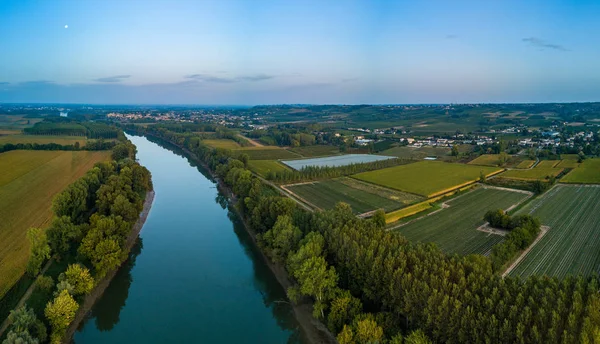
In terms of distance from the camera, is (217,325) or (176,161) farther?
(176,161)

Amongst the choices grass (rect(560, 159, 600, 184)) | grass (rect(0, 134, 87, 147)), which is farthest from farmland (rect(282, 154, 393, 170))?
grass (rect(0, 134, 87, 147))

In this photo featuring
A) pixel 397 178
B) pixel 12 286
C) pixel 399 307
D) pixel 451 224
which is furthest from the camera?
pixel 397 178

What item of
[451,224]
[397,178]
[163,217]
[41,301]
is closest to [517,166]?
[397,178]

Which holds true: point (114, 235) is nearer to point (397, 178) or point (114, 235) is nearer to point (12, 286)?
point (12, 286)

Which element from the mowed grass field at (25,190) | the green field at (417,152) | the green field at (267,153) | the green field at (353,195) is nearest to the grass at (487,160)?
the green field at (417,152)

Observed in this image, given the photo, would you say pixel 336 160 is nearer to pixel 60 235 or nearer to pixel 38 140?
pixel 60 235

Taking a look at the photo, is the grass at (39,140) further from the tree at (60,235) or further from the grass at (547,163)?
the grass at (547,163)
